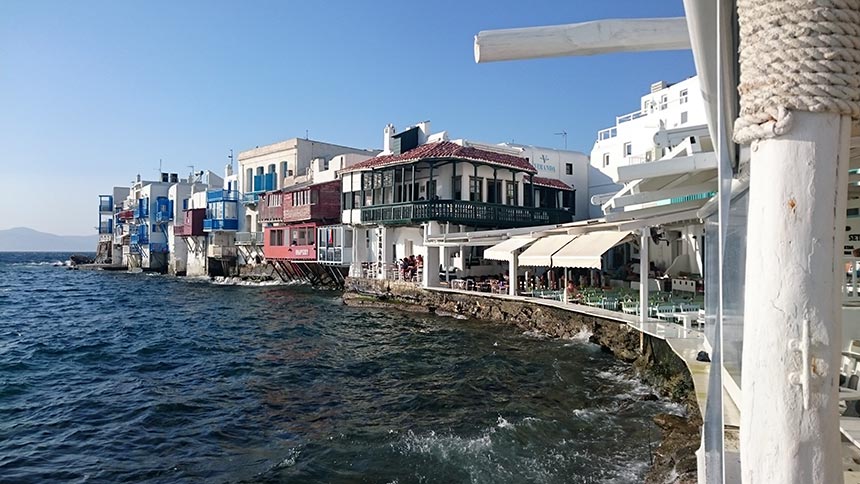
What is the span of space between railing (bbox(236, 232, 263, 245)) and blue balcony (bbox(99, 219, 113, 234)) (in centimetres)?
4104

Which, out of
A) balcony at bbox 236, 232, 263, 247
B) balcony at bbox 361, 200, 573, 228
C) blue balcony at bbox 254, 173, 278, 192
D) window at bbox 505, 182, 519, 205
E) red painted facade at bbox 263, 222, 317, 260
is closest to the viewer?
balcony at bbox 361, 200, 573, 228

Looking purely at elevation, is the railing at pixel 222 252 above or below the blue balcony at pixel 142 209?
below

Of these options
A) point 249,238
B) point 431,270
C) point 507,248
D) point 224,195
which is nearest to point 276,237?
point 249,238

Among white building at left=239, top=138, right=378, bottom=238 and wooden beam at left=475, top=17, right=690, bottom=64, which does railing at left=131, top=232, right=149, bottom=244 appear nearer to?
white building at left=239, top=138, right=378, bottom=238

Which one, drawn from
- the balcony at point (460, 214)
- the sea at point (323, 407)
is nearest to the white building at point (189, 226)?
the balcony at point (460, 214)

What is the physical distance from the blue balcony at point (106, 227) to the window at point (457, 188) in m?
67.3

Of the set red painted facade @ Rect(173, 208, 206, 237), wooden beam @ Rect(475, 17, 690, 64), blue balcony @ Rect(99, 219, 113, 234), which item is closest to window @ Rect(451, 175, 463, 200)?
wooden beam @ Rect(475, 17, 690, 64)

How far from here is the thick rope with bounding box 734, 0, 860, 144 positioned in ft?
6.38

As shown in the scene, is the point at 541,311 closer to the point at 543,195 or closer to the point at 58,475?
the point at 58,475

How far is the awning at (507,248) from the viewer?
65.1ft

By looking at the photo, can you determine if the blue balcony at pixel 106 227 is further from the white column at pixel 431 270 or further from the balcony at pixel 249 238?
the white column at pixel 431 270

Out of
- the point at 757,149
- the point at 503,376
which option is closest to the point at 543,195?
the point at 503,376

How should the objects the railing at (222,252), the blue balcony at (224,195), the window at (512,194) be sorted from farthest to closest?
the blue balcony at (224,195) → the railing at (222,252) → the window at (512,194)

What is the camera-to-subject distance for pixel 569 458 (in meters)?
7.73
